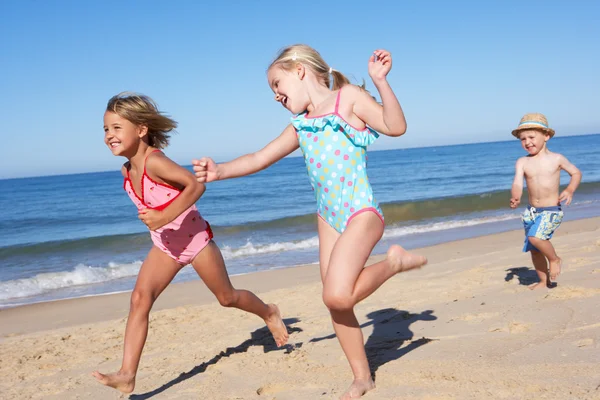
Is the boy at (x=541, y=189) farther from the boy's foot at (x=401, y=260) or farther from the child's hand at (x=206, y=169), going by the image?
the child's hand at (x=206, y=169)

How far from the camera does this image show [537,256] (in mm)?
5398

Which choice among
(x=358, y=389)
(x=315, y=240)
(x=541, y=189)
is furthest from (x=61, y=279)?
(x=358, y=389)

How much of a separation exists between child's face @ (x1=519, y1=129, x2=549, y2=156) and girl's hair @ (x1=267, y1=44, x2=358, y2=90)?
2.63m

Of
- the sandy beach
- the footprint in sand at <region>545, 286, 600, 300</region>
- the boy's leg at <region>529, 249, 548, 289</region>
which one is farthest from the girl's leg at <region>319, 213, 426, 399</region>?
the boy's leg at <region>529, 249, 548, 289</region>

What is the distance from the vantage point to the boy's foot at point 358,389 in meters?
3.06

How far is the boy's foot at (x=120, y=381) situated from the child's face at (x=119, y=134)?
1336 mm

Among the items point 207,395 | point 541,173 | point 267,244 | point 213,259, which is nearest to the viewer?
point 207,395

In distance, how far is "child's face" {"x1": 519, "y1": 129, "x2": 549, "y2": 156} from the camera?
5.32 meters

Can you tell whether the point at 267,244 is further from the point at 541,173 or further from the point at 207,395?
the point at 207,395

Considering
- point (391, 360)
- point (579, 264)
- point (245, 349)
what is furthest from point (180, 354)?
point (579, 264)

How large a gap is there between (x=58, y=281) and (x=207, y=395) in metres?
7.19

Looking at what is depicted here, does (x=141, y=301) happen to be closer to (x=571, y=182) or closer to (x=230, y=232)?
(x=571, y=182)

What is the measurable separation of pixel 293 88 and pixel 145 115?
1.10 m

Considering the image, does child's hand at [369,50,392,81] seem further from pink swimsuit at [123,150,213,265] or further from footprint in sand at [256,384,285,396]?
footprint in sand at [256,384,285,396]
